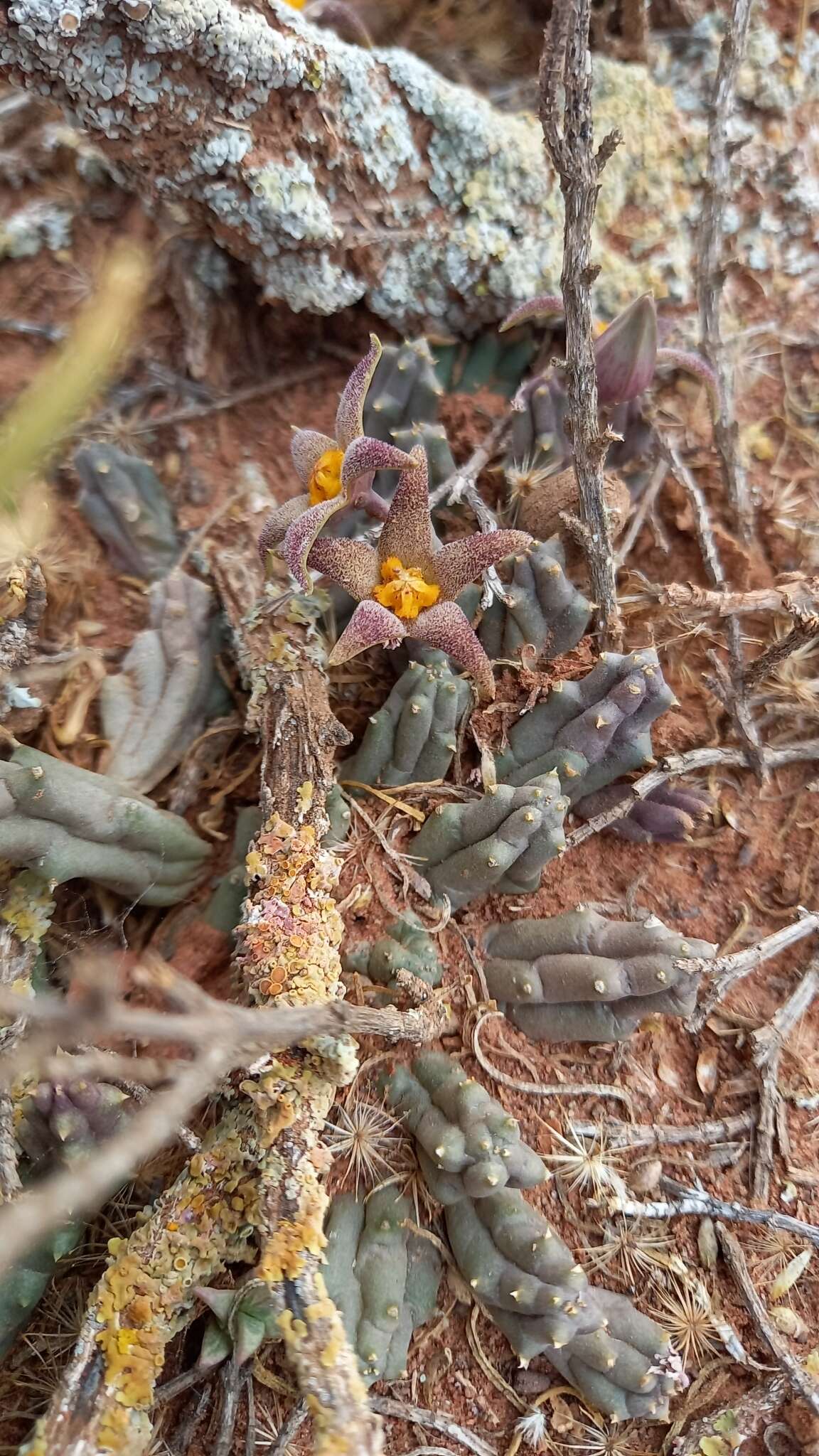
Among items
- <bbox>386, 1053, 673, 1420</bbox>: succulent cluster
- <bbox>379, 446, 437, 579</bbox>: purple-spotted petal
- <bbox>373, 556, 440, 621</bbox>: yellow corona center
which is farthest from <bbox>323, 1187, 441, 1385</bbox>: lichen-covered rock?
<bbox>379, 446, 437, 579</bbox>: purple-spotted petal

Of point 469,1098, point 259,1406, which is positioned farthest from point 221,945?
point 259,1406

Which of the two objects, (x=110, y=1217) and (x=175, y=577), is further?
(x=175, y=577)

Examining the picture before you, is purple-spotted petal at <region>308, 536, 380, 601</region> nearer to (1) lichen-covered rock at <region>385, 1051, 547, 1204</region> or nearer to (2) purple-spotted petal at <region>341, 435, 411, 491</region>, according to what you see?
(2) purple-spotted petal at <region>341, 435, 411, 491</region>

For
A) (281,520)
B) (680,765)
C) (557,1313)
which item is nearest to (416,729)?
(281,520)

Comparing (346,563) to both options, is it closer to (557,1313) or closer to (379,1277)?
(379,1277)

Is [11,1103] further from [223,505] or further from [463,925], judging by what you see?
[223,505]

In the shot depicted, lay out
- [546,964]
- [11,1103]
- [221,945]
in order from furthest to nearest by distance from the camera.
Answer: [221,945]
[546,964]
[11,1103]
